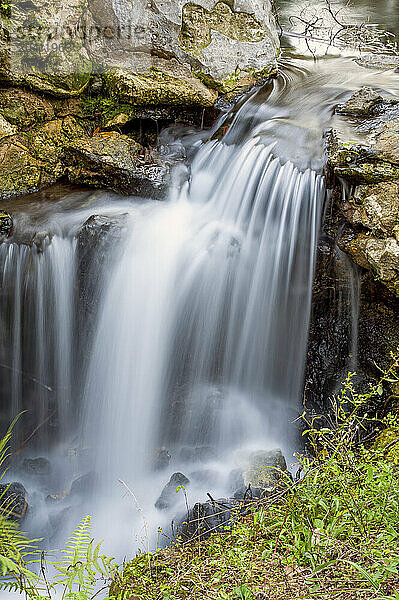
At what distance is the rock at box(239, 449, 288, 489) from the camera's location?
4.08 m

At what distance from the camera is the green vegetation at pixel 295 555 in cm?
197

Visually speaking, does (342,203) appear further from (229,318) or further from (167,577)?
(167,577)

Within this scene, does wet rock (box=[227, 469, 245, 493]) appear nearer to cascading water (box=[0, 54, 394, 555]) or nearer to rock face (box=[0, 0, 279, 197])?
cascading water (box=[0, 54, 394, 555])

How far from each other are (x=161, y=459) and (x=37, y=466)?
1.20 meters

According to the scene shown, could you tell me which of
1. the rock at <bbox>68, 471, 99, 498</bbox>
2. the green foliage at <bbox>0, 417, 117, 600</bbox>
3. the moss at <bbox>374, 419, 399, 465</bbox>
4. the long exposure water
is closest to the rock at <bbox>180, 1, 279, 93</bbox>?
the long exposure water

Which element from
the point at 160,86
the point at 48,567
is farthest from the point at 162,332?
the point at 160,86

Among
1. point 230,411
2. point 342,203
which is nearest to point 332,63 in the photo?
point 342,203

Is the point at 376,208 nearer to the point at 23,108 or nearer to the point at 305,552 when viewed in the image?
the point at 305,552

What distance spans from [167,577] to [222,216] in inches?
149

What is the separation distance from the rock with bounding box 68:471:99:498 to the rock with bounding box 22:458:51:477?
1.14 feet

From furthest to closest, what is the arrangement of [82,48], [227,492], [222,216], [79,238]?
[82,48] → [222,216] → [79,238] → [227,492]

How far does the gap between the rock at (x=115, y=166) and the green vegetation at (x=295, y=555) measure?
374 centimetres

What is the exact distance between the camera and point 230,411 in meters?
5.10

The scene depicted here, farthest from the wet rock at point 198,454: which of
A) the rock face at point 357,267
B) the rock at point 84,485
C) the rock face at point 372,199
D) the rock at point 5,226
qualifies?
the rock at point 5,226
